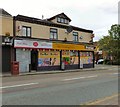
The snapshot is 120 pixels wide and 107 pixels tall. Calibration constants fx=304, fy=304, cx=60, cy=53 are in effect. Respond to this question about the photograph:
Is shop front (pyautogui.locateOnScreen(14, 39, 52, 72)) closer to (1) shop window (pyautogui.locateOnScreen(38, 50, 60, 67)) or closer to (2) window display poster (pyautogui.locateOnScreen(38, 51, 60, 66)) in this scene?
(1) shop window (pyautogui.locateOnScreen(38, 50, 60, 67))

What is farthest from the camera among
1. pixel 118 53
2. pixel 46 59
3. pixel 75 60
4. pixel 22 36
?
pixel 118 53

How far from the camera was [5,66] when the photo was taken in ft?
100

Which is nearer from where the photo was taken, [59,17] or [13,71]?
[13,71]

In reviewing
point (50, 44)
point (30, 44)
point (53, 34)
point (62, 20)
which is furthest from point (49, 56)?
point (62, 20)

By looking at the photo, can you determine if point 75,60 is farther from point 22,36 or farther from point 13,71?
point 13,71

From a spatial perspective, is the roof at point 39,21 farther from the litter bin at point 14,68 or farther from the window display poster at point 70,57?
the litter bin at point 14,68

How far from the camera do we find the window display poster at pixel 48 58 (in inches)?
1378

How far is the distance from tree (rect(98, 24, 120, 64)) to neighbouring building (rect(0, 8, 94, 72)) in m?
18.4

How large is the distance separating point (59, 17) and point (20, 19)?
9588 millimetres

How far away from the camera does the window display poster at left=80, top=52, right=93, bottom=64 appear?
4218 centimetres

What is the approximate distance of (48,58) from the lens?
118 feet

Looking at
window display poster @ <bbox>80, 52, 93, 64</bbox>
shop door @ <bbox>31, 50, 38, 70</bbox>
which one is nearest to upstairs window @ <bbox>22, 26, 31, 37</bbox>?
shop door @ <bbox>31, 50, 38, 70</bbox>

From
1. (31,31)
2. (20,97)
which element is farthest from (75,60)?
(20,97)

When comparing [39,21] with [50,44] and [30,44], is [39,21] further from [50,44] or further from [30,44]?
[30,44]
